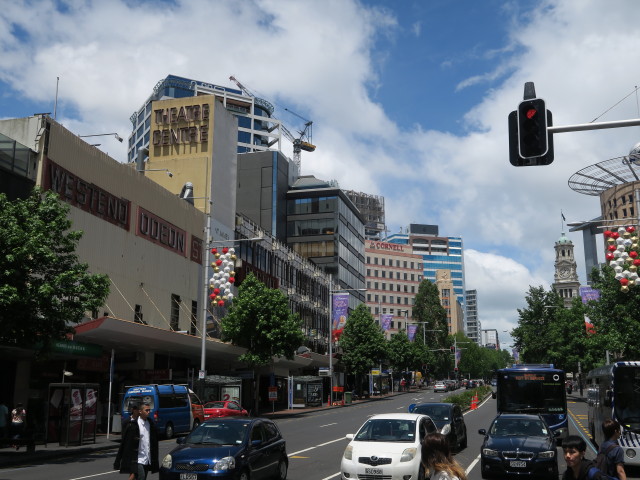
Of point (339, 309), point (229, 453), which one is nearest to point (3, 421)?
point (229, 453)

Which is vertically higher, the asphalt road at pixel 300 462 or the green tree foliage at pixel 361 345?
the green tree foliage at pixel 361 345

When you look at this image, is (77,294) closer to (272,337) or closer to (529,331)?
(272,337)

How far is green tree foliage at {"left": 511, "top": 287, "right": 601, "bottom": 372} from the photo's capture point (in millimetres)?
67625

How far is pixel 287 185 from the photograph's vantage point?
307 feet

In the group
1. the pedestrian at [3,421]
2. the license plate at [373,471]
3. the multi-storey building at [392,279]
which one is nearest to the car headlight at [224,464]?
the license plate at [373,471]

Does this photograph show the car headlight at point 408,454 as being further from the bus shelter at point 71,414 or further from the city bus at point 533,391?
the bus shelter at point 71,414

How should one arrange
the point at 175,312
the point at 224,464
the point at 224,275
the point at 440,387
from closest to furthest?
the point at 224,464 < the point at 224,275 < the point at 175,312 < the point at 440,387

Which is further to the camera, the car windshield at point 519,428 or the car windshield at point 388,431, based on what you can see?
the car windshield at point 519,428

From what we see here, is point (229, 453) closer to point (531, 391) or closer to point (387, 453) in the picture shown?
point (387, 453)

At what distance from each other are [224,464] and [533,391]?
1603 cm

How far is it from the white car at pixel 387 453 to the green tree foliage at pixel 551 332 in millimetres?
52920

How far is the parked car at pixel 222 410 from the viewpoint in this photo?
33.7 meters

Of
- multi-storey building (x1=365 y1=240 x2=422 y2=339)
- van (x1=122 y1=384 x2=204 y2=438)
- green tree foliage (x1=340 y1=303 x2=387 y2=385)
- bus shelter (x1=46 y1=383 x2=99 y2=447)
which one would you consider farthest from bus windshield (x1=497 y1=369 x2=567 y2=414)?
multi-storey building (x1=365 y1=240 x2=422 y2=339)

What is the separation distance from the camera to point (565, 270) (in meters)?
192
